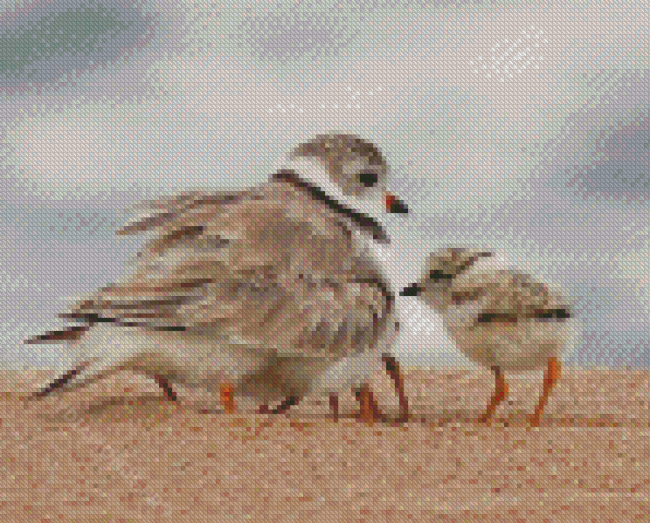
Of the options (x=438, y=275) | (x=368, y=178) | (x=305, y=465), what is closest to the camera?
(x=305, y=465)

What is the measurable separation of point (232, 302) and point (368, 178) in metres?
1.23

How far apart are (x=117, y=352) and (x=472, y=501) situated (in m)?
1.79

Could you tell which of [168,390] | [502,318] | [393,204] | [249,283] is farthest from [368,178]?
[168,390]

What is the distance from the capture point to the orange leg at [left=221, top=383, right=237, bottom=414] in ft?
17.3

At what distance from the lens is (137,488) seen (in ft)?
14.2

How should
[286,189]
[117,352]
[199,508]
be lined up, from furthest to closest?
[286,189]
[117,352]
[199,508]

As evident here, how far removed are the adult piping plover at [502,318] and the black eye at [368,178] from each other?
79cm

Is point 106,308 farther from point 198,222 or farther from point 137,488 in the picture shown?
point 137,488

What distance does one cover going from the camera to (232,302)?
16.4 ft

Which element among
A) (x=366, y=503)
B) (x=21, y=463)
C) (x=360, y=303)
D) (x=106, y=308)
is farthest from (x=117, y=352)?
(x=366, y=503)

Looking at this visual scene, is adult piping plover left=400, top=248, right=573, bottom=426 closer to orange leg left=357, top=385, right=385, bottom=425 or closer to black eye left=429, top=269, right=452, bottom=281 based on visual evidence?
black eye left=429, top=269, right=452, bottom=281

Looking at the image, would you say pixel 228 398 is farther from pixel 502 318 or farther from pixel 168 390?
pixel 502 318

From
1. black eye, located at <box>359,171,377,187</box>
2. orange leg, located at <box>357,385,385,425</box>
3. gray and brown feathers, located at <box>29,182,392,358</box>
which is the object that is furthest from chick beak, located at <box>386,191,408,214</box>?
orange leg, located at <box>357,385,385,425</box>

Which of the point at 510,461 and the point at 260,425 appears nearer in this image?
the point at 510,461
